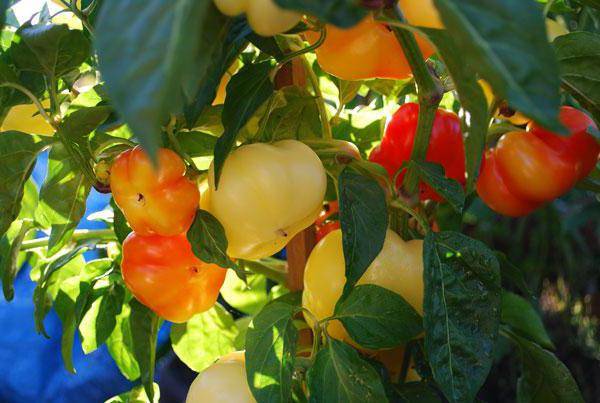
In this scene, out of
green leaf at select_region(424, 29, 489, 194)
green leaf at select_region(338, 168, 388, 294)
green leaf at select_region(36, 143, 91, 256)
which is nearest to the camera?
green leaf at select_region(424, 29, 489, 194)

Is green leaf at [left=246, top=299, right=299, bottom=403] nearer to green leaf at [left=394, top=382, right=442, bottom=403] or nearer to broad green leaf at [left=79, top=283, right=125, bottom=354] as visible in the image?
green leaf at [left=394, top=382, right=442, bottom=403]

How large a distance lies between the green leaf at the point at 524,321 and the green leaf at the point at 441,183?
22 centimetres

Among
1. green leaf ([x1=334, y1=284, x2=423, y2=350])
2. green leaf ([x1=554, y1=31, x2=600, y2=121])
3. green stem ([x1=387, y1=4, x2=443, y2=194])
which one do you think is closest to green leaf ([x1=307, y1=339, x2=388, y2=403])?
green leaf ([x1=334, y1=284, x2=423, y2=350])

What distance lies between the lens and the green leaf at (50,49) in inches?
21.0

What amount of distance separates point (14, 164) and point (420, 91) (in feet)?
0.95

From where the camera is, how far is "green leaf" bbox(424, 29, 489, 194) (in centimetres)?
35

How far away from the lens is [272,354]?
0.49 metres

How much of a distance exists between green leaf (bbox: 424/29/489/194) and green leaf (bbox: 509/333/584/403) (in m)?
0.26

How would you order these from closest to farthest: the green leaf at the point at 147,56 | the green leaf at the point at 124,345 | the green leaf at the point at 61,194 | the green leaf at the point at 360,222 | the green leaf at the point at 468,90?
the green leaf at the point at 147,56 → the green leaf at the point at 468,90 → the green leaf at the point at 360,222 → the green leaf at the point at 61,194 → the green leaf at the point at 124,345

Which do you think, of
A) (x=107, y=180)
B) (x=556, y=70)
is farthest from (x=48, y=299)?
(x=556, y=70)

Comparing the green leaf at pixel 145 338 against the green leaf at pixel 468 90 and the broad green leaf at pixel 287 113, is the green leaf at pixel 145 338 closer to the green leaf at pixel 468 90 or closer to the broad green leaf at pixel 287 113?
the broad green leaf at pixel 287 113

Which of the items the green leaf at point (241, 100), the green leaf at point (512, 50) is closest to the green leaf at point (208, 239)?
the green leaf at point (241, 100)

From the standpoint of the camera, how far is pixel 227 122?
18.1 inches

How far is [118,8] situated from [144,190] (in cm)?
22
